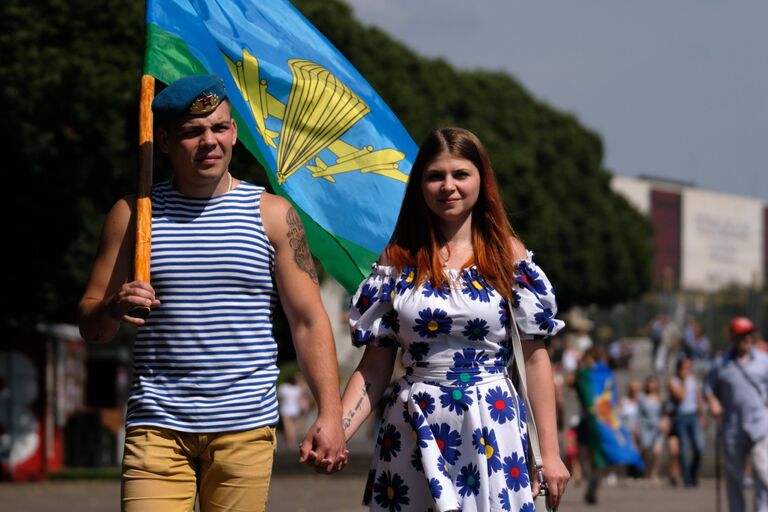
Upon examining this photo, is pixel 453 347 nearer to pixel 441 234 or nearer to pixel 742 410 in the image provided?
pixel 441 234

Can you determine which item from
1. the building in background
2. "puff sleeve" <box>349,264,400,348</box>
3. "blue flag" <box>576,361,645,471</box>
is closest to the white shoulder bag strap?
"puff sleeve" <box>349,264,400,348</box>

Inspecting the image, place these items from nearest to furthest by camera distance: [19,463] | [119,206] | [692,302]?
[119,206] < [19,463] < [692,302]

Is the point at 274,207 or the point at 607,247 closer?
the point at 274,207

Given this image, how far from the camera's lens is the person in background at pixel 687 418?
75.3 ft

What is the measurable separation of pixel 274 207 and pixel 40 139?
17480mm

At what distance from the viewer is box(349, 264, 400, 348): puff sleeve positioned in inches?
211

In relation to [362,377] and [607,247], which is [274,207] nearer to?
[362,377]

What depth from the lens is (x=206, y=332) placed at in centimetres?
496

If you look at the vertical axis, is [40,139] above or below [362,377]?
above

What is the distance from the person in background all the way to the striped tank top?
18.4m

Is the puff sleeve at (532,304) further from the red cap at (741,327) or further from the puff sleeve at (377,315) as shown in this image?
the red cap at (741,327)

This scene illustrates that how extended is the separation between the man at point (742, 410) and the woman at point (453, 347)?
848 cm

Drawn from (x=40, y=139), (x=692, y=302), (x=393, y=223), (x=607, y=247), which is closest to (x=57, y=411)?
(x=40, y=139)

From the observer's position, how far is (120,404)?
3466cm
